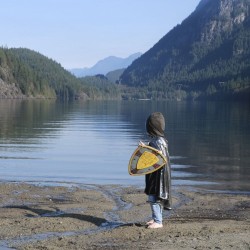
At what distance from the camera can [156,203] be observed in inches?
501

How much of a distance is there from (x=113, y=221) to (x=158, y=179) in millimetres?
1815

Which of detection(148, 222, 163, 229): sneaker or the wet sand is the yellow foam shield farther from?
the wet sand

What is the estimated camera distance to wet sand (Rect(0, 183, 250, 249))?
11203 millimetres

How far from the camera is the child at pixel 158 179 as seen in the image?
12.5 meters

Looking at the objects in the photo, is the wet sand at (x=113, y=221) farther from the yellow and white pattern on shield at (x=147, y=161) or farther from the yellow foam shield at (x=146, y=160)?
the yellow foam shield at (x=146, y=160)

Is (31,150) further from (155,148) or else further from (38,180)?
(155,148)

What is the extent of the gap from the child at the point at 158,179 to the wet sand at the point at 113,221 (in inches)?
18.7

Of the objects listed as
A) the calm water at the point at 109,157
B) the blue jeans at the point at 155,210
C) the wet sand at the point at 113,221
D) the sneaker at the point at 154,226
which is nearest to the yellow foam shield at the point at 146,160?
the blue jeans at the point at 155,210

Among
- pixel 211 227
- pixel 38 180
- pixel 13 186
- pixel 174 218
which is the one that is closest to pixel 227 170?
pixel 38 180

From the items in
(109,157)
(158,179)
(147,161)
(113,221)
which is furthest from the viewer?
(109,157)

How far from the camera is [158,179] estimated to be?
12578 millimetres

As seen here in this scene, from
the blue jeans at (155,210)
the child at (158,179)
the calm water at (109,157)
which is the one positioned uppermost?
the child at (158,179)

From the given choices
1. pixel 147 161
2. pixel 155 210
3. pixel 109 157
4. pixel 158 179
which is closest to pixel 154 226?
pixel 155 210

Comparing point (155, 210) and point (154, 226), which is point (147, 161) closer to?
point (155, 210)
